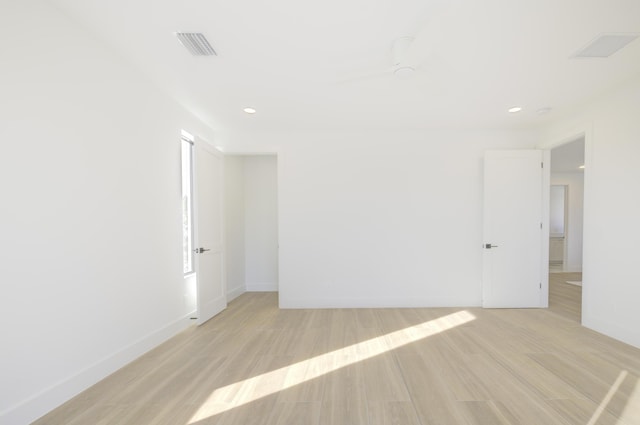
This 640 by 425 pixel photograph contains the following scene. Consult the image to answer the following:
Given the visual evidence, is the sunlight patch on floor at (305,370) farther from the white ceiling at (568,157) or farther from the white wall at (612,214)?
the white ceiling at (568,157)

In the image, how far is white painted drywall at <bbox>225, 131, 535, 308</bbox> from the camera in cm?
403

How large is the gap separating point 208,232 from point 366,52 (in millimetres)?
2902

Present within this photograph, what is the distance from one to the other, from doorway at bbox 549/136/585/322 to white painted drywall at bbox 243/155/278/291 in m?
4.93

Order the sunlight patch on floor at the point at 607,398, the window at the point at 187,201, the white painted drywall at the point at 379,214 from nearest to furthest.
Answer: the sunlight patch on floor at the point at 607,398, the window at the point at 187,201, the white painted drywall at the point at 379,214

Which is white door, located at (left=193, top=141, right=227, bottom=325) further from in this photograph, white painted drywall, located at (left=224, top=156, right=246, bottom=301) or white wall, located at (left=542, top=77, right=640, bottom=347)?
white wall, located at (left=542, top=77, right=640, bottom=347)

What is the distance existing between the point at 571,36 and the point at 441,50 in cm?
94

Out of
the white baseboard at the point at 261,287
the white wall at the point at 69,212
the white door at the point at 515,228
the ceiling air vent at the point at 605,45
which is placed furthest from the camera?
the white baseboard at the point at 261,287

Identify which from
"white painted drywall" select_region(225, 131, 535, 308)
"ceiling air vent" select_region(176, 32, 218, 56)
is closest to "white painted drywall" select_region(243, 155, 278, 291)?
"white painted drywall" select_region(225, 131, 535, 308)

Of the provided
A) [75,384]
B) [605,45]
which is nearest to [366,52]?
[605,45]

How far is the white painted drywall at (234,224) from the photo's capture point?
14.7 feet

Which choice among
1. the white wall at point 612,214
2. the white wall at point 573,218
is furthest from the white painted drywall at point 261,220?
the white wall at point 573,218

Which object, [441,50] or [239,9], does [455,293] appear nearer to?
[441,50]

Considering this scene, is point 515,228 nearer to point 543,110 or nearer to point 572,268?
point 543,110

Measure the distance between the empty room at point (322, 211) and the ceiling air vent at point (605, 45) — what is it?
0.02 meters
